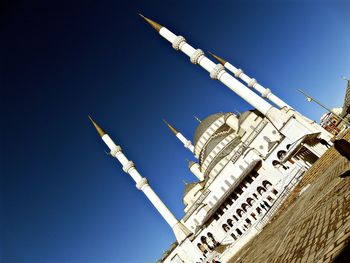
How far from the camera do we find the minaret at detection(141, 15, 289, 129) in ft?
100.0

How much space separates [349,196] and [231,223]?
26652 millimetres

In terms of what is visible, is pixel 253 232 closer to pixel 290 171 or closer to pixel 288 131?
pixel 290 171

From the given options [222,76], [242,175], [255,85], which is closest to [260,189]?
[242,175]

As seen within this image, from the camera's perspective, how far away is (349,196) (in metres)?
5.31

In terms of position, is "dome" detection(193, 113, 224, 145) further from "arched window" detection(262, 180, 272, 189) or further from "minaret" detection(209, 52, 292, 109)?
"arched window" detection(262, 180, 272, 189)

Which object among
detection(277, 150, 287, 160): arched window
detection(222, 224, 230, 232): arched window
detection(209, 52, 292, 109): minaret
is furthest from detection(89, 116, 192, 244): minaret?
detection(209, 52, 292, 109): minaret

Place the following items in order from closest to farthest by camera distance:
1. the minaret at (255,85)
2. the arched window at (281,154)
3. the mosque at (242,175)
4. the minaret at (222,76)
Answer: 1. the mosque at (242,175)
2. the arched window at (281,154)
3. the minaret at (222,76)
4. the minaret at (255,85)

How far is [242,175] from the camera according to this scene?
30.8m

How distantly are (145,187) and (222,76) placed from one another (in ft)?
52.5

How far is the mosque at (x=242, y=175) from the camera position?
2767 cm

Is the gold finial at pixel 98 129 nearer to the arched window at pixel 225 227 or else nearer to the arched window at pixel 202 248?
the arched window at pixel 202 248

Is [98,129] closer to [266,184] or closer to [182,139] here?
[182,139]

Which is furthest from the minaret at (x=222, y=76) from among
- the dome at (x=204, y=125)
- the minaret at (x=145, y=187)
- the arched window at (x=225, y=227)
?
the minaret at (x=145, y=187)

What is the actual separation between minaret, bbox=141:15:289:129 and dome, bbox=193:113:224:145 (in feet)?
42.2
